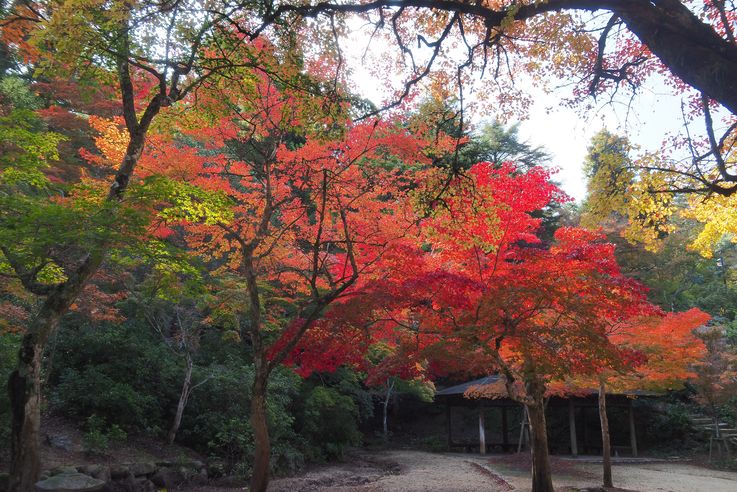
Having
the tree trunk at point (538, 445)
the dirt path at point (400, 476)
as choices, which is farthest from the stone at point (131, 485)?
the tree trunk at point (538, 445)

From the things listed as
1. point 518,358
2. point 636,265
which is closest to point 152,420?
point 518,358

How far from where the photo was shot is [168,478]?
913 centimetres

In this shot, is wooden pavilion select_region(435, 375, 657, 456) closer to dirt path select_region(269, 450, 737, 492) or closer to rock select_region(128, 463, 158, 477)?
dirt path select_region(269, 450, 737, 492)

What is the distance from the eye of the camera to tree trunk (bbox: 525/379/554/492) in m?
7.97

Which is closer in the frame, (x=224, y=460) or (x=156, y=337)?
(x=224, y=460)

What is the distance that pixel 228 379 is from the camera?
36.4 feet

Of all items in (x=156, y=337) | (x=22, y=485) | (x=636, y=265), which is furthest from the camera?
(x=636, y=265)

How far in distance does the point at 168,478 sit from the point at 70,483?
2.23 metres

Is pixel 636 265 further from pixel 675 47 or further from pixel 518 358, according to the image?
pixel 675 47

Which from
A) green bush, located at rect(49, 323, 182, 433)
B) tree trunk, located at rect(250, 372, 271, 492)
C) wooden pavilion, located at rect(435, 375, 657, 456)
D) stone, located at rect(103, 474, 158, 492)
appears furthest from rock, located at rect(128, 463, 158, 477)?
wooden pavilion, located at rect(435, 375, 657, 456)

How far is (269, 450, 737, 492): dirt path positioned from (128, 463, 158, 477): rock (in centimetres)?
236

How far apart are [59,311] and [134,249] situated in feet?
3.65

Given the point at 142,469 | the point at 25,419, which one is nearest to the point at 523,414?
the point at 142,469

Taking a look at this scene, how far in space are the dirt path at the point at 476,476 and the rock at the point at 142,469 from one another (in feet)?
7.76
